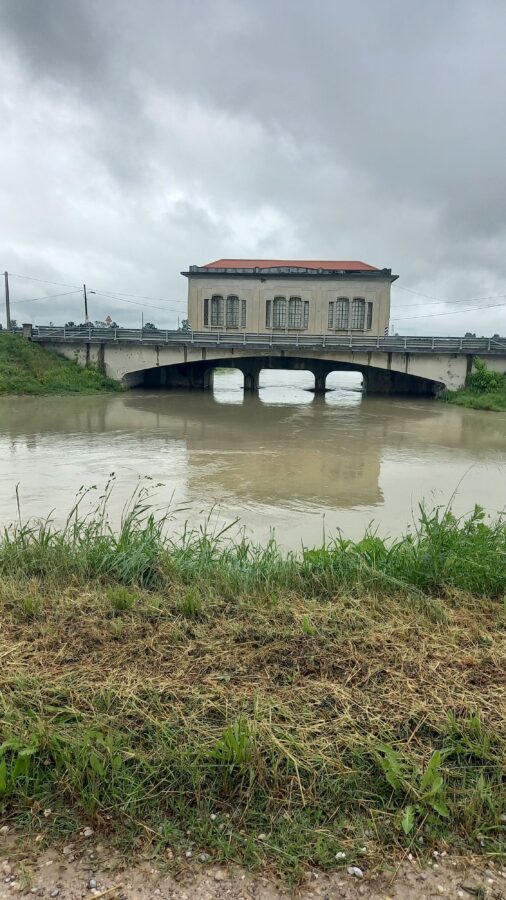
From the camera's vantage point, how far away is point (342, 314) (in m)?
38.2

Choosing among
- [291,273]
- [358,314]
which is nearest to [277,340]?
[291,273]

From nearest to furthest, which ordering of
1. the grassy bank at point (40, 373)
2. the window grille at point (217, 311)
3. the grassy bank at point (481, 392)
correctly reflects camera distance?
the grassy bank at point (481, 392)
the grassy bank at point (40, 373)
the window grille at point (217, 311)

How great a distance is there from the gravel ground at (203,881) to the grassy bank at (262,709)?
65 millimetres

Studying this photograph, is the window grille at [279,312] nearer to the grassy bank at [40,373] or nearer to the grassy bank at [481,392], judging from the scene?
the grassy bank at [40,373]

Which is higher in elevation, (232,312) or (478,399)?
(232,312)

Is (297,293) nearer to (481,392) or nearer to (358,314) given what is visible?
(358,314)

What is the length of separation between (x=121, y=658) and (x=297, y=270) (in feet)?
126

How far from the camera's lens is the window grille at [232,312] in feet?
127

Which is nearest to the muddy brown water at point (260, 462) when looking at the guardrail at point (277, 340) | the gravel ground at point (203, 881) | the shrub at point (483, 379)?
the gravel ground at point (203, 881)

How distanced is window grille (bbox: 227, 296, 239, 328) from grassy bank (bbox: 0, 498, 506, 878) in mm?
36284

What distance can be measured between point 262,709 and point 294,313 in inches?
1496

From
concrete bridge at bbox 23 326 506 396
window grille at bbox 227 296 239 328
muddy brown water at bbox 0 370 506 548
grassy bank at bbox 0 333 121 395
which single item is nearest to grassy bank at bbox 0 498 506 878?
muddy brown water at bbox 0 370 506 548

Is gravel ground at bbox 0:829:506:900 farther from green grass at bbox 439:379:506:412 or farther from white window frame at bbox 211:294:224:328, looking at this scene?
white window frame at bbox 211:294:224:328

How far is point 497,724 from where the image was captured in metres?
2.46
